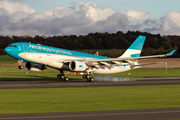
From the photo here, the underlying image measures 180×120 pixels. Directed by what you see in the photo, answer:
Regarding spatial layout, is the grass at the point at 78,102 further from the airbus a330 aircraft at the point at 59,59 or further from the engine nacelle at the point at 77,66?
the engine nacelle at the point at 77,66

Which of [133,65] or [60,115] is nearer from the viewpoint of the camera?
[60,115]

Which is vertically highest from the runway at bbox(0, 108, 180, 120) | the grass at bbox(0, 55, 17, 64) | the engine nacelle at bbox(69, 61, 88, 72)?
the grass at bbox(0, 55, 17, 64)

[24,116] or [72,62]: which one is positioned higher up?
[72,62]

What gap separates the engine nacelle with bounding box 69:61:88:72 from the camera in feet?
143

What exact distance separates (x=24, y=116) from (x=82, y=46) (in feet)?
476

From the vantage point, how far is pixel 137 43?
176 feet

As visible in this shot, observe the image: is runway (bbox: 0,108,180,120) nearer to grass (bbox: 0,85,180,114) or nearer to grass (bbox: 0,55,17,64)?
grass (bbox: 0,85,180,114)

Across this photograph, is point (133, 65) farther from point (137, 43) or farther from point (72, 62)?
point (72, 62)

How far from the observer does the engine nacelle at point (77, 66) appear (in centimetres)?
4369

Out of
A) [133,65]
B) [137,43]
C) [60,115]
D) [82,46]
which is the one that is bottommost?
[60,115]

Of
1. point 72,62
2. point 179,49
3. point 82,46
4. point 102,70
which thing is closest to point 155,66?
point 179,49

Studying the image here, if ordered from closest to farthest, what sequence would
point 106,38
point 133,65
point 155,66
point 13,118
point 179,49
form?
point 13,118 < point 133,65 < point 155,66 < point 179,49 < point 106,38

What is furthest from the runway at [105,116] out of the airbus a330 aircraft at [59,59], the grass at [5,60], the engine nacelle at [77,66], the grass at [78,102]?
the grass at [5,60]

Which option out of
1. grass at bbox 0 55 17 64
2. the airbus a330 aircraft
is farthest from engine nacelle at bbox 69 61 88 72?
grass at bbox 0 55 17 64
